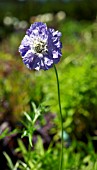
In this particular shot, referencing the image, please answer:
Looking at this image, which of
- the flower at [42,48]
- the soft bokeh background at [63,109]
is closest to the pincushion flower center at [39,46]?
the flower at [42,48]

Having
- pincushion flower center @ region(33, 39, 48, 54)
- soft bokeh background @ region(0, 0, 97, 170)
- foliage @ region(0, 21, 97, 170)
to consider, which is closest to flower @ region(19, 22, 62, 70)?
pincushion flower center @ region(33, 39, 48, 54)

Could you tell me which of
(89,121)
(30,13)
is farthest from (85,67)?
(30,13)

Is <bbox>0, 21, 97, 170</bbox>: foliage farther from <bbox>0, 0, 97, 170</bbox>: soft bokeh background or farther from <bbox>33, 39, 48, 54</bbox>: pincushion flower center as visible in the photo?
<bbox>33, 39, 48, 54</bbox>: pincushion flower center

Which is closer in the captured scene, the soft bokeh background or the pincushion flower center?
the pincushion flower center

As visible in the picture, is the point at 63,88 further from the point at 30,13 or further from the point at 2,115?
the point at 30,13

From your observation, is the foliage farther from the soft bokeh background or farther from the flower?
the flower

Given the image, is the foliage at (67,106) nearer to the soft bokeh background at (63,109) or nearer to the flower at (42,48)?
the soft bokeh background at (63,109)

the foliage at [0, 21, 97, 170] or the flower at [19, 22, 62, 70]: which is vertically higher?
the flower at [19, 22, 62, 70]

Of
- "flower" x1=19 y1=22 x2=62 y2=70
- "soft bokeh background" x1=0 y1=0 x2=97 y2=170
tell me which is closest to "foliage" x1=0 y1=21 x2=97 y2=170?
"soft bokeh background" x1=0 y1=0 x2=97 y2=170

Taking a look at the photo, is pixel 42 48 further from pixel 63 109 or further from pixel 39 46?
pixel 63 109
